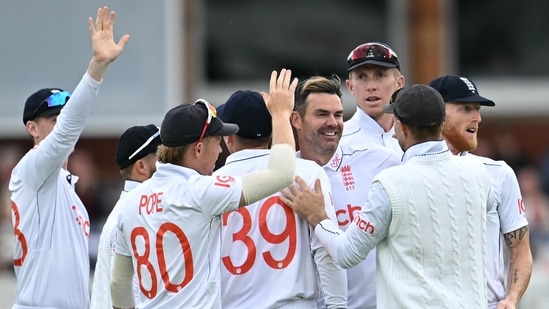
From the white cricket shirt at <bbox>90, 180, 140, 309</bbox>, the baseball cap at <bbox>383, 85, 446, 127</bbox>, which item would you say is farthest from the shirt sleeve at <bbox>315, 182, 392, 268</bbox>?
the white cricket shirt at <bbox>90, 180, 140, 309</bbox>

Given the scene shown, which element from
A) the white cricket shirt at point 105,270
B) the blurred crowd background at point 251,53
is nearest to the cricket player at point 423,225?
the white cricket shirt at point 105,270

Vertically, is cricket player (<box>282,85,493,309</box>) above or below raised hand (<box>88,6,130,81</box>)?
below

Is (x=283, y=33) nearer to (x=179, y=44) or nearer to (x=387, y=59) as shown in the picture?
(x=179, y=44)

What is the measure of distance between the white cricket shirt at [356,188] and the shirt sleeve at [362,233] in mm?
510

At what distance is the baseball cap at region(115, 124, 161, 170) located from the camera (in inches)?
272

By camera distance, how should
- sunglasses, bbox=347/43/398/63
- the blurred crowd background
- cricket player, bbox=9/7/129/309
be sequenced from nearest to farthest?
1. cricket player, bbox=9/7/129/309
2. sunglasses, bbox=347/43/398/63
3. the blurred crowd background

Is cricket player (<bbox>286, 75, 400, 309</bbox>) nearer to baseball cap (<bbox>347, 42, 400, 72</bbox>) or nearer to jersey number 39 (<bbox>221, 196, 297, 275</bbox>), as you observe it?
jersey number 39 (<bbox>221, 196, 297, 275</bbox>)

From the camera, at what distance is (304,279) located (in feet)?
19.2

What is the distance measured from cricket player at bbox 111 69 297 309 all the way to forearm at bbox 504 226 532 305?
56.7 inches

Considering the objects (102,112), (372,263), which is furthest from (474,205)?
(102,112)

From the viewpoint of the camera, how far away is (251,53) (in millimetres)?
17688

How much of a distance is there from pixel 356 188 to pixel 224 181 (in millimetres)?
1045

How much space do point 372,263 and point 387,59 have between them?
132 centimetres

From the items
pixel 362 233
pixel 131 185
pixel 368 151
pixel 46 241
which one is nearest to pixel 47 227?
pixel 46 241
